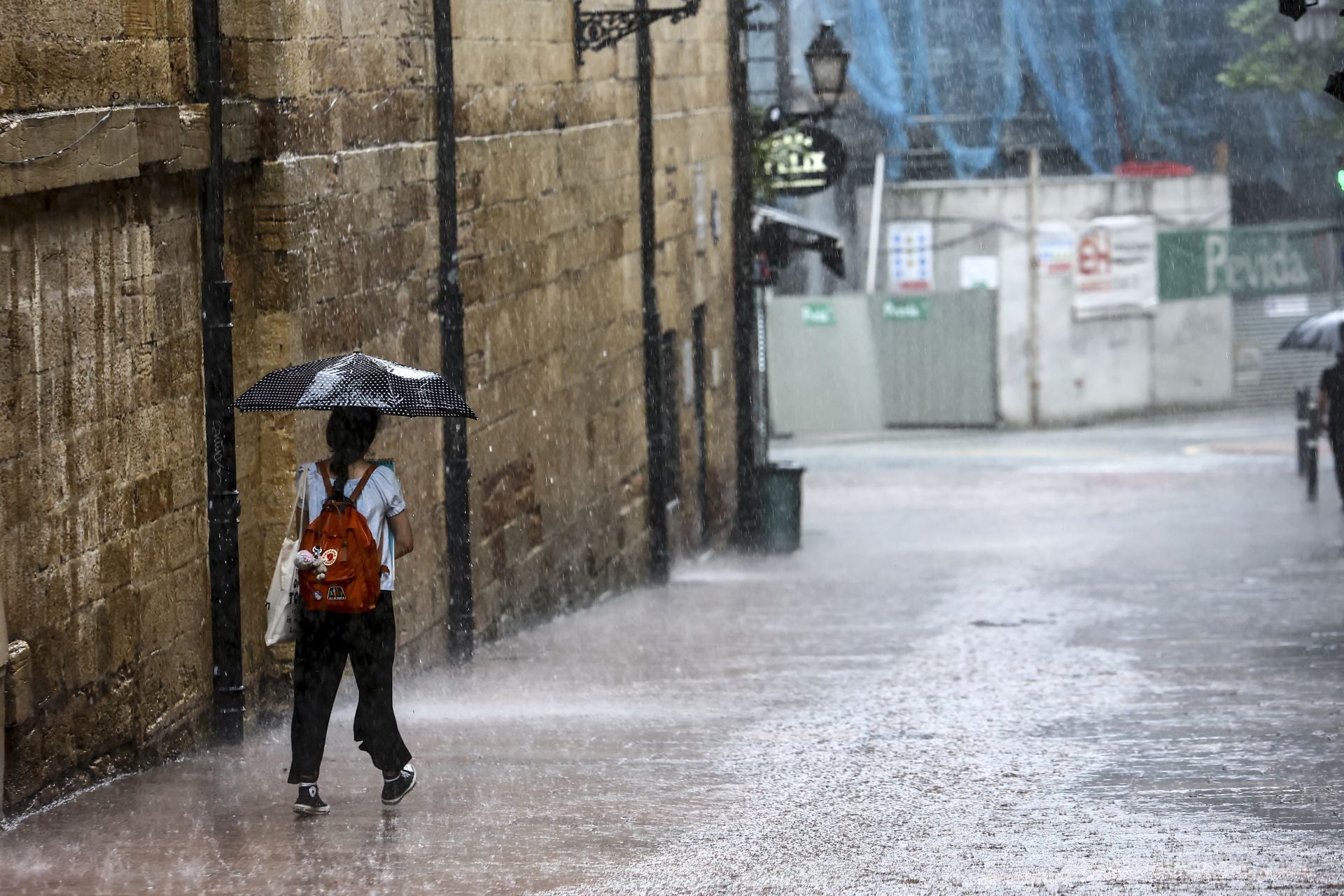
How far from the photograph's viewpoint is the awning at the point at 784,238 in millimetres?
21562

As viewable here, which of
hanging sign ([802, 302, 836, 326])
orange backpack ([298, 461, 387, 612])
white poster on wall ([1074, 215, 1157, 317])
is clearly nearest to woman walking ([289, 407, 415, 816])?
orange backpack ([298, 461, 387, 612])

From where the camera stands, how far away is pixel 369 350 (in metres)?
9.60

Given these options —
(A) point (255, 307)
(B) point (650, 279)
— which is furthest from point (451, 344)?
(B) point (650, 279)

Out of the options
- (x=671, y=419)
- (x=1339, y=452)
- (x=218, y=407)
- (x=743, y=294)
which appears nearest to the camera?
(x=218, y=407)

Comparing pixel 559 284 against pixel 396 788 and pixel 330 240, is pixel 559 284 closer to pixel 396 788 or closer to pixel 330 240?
pixel 330 240

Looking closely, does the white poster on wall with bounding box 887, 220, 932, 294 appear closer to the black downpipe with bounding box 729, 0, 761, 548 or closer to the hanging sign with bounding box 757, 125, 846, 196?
the hanging sign with bounding box 757, 125, 846, 196

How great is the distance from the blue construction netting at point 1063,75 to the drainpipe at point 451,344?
22.5 meters

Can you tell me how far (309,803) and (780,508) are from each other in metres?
12.9

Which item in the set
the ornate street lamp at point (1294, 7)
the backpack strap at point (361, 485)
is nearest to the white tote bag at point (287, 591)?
the backpack strap at point (361, 485)

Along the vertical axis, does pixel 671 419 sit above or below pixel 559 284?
below

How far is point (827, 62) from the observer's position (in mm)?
20281

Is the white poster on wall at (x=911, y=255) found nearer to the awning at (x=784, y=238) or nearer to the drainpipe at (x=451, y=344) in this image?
the awning at (x=784, y=238)

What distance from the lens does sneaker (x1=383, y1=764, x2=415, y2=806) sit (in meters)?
6.77

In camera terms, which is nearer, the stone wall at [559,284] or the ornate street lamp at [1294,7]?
the ornate street lamp at [1294,7]
